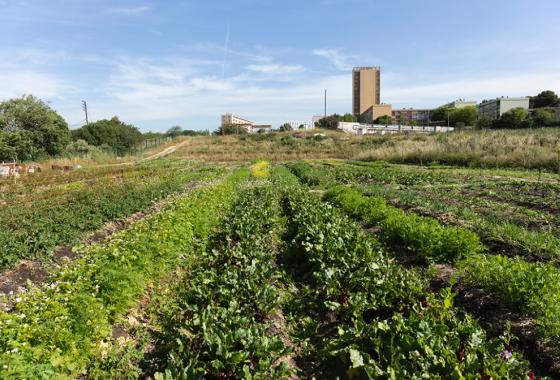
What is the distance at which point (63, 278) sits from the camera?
5539mm

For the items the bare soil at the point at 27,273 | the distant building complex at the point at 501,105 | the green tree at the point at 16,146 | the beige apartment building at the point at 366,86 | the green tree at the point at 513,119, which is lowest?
the bare soil at the point at 27,273

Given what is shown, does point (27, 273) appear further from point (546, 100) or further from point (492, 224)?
point (546, 100)

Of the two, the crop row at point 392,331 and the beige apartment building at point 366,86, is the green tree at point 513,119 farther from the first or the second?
the beige apartment building at point 366,86

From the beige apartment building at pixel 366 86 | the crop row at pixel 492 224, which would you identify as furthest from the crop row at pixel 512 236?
the beige apartment building at pixel 366 86

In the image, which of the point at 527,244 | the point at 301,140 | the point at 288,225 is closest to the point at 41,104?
the point at 301,140

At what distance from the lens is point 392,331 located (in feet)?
14.4

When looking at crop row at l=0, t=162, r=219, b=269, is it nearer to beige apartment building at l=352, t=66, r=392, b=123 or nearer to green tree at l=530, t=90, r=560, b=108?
green tree at l=530, t=90, r=560, b=108

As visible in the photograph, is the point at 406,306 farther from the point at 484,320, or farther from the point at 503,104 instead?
the point at 503,104

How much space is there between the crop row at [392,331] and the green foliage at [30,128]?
4263cm

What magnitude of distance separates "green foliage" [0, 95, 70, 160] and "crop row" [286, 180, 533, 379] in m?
42.6

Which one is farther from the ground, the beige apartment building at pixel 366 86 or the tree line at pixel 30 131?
the beige apartment building at pixel 366 86

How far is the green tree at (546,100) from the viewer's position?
101m

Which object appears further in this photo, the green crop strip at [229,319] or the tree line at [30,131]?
the tree line at [30,131]

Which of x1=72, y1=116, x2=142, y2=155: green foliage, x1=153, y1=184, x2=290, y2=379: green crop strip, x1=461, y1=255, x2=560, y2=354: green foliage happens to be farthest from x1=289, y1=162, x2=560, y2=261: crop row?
x1=72, y1=116, x2=142, y2=155: green foliage
